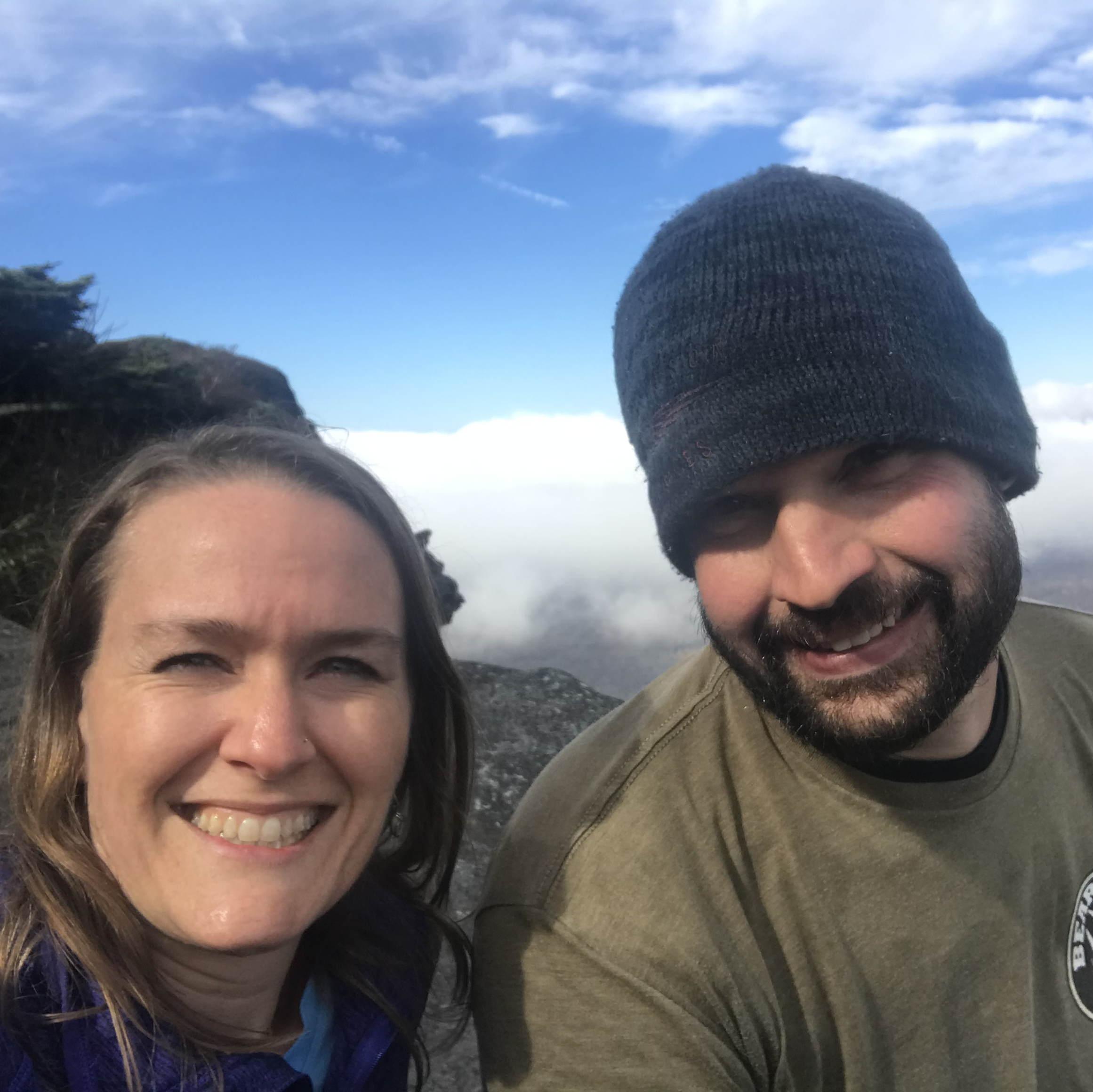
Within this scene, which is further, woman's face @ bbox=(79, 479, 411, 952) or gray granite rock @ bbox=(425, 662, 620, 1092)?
gray granite rock @ bbox=(425, 662, 620, 1092)

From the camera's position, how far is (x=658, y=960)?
1.48 meters

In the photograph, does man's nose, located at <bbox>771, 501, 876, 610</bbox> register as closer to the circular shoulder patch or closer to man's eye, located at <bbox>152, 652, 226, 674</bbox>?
the circular shoulder patch

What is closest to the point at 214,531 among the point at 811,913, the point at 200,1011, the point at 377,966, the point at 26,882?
the point at 26,882

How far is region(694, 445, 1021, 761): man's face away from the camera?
1640 mm

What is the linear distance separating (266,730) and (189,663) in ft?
0.60

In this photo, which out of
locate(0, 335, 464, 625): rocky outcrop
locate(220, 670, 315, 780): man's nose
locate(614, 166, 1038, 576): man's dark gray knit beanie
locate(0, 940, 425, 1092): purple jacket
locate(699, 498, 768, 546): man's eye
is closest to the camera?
locate(0, 940, 425, 1092): purple jacket

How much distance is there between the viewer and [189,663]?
143cm

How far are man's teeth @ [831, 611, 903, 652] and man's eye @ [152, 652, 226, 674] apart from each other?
3.76 feet

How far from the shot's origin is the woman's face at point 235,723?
1395mm

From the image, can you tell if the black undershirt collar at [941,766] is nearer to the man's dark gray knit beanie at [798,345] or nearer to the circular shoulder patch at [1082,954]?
the circular shoulder patch at [1082,954]

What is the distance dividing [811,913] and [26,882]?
4.67 feet

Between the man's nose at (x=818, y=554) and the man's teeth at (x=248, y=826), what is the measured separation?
100 centimetres

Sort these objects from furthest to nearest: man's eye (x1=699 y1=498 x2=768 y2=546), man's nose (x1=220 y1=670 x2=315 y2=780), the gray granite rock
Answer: the gray granite rock → man's eye (x1=699 y1=498 x2=768 y2=546) → man's nose (x1=220 y1=670 x2=315 y2=780)

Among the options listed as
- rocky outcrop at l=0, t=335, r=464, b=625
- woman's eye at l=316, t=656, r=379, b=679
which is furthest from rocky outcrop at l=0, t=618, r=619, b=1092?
rocky outcrop at l=0, t=335, r=464, b=625
